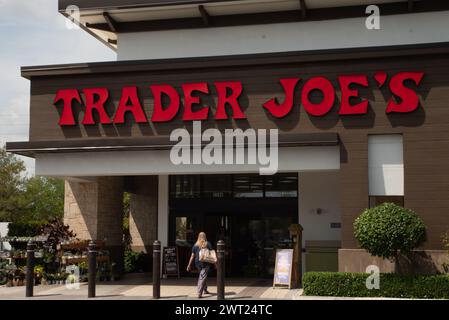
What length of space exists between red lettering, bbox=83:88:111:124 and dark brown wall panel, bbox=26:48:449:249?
212mm

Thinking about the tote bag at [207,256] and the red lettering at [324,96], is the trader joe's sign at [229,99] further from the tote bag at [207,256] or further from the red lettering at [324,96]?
the tote bag at [207,256]

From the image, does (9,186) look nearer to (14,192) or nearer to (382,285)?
(14,192)

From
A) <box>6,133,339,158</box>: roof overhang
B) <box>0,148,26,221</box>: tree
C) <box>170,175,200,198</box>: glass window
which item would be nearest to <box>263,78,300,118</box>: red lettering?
<box>6,133,339,158</box>: roof overhang

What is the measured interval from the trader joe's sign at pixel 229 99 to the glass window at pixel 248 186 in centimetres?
409

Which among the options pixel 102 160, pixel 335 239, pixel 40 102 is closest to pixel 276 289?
pixel 335 239

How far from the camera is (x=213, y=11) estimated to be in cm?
1927

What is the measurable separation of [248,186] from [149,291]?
5.72 metres

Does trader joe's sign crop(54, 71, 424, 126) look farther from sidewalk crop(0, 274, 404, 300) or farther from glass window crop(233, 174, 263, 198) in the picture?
sidewalk crop(0, 274, 404, 300)

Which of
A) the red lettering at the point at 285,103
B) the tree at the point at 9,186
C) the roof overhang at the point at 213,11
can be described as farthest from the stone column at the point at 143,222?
the tree at the point at 9,186

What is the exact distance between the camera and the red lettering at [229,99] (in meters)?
17.0

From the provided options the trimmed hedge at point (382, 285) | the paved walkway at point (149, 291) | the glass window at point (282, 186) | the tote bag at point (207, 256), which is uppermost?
the glass window at point (282, 186)

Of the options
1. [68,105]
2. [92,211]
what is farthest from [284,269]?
[68,105]

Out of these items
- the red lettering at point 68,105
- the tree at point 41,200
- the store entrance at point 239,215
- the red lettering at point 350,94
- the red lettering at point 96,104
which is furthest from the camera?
the tree at point 41,200

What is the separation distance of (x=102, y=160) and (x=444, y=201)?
942cm
